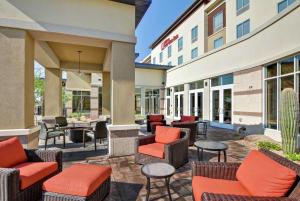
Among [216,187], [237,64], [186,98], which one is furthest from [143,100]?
[216,187]

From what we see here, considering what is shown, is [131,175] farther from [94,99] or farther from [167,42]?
[167,42]

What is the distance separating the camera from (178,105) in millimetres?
17078

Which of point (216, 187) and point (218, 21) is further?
point (218, 21)

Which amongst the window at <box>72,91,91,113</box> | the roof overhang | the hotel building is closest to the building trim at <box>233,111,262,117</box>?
the hotel building

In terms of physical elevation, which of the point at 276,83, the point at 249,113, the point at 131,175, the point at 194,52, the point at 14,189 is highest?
the point at 194,52

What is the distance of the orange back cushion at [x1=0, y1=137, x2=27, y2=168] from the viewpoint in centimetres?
307

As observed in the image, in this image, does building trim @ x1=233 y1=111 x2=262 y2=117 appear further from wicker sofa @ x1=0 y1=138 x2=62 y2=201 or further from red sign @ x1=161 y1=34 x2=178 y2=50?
red sign @ x1=161 y1=34 x2=178 y2=50

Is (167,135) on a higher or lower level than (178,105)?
lower

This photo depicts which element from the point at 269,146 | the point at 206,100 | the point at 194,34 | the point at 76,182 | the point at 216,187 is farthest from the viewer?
the point at 194,34

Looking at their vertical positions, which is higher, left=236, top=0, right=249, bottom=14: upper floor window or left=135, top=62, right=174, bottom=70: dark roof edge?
left=236, top=0, right=249, bottom=14: upper floor window

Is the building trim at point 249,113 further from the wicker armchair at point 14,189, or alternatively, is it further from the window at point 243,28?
the wicker armchair at point 14,189

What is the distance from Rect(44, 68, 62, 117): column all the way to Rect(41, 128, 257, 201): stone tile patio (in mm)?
3385

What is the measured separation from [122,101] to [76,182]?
123 inches

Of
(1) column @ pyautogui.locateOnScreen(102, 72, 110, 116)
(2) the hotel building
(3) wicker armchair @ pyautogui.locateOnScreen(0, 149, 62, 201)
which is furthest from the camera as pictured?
(1) column @ pyautogui.locateOnScreen(102, 72, 110, 116)
